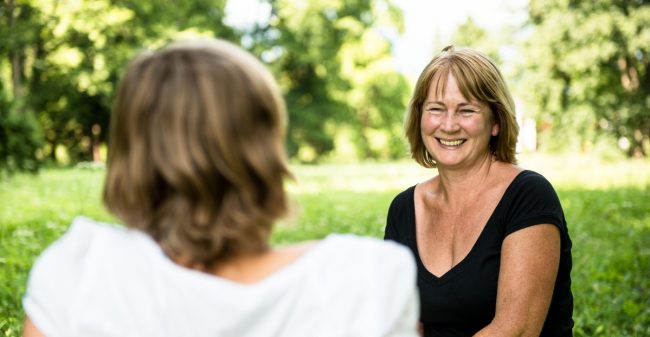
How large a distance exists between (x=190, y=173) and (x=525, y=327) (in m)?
1.70

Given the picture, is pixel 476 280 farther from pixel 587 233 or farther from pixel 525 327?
pixel 587 233

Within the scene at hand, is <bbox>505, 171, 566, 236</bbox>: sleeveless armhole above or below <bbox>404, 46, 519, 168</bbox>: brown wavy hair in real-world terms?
below

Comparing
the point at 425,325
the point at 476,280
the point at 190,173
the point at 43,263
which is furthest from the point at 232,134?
the point at 425,325

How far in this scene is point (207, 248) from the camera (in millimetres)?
1351

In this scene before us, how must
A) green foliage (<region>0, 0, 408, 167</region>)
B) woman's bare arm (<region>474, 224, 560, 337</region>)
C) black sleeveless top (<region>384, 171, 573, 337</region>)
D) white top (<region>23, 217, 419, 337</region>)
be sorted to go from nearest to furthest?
white top (<region>23, 217, 419, 337</region>), woman's bare arm (<region>474, 224, 560, 337</region>), black sleeveless top (<region>384, 171, 573, 337</region>), green foliage (<region>0, 0, 408, 167</region>)

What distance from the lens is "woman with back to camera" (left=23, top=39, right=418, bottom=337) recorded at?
1.29 metres

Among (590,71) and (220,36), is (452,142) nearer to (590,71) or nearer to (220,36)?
(590,71)

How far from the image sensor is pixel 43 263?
1377mm

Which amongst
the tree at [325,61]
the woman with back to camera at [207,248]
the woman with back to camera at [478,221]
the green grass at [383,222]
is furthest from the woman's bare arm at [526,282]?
the tree at [325,61]

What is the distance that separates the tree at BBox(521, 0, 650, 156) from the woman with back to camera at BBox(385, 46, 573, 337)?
25555mm

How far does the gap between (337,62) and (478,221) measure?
35.1m

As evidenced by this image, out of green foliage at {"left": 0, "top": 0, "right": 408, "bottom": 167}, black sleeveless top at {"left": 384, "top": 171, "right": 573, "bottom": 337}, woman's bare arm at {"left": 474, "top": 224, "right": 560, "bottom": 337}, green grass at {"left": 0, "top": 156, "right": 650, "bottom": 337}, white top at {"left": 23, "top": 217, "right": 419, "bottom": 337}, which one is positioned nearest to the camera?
white top at {"left": 23, "top": 217, "right": 419, "bottom": 337}

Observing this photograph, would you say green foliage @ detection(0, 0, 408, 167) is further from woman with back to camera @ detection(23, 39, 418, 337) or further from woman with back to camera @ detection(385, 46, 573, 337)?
woman with back to camera @ detection(23, 39, 418, 337)

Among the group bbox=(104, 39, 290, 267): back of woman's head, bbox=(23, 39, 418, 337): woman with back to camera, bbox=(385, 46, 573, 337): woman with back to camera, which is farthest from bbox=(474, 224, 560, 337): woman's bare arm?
bbox=(104, 39, 290, 267): back of woman's head
